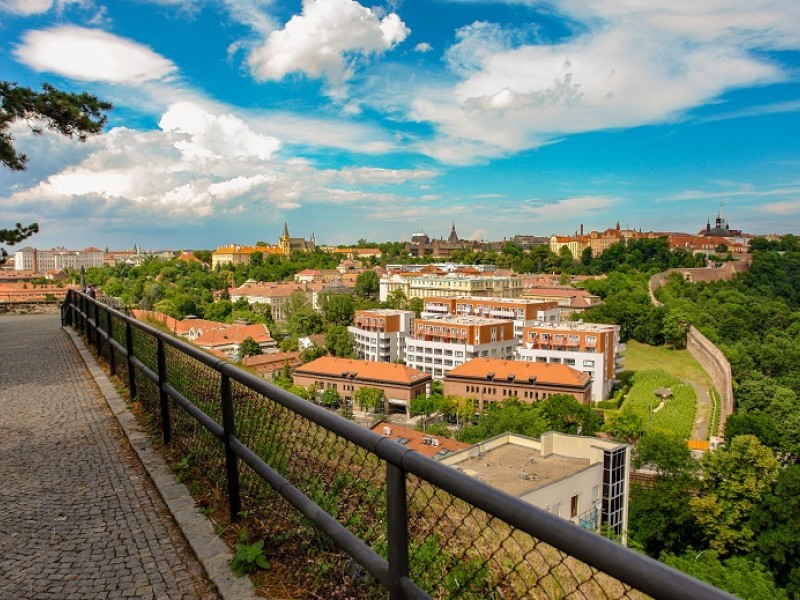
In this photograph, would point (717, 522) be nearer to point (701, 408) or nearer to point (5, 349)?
point (701, 408)

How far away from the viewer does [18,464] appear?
466 centimetres

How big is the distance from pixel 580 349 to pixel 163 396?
39.4m

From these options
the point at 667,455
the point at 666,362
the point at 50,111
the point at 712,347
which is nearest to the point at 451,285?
the point at 666,362

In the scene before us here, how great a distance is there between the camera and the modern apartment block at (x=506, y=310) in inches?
2100

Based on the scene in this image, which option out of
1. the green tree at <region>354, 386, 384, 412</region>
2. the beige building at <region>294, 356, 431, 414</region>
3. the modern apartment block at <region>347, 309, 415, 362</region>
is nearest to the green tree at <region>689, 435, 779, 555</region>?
the beige building at <region>294, 356, 431, 414</region>

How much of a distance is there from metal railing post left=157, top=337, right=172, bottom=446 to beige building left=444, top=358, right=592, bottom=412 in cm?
3250

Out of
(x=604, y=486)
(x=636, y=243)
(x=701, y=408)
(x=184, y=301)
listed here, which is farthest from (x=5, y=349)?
(x=636, y=243)

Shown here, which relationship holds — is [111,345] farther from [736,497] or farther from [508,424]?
[508,424]

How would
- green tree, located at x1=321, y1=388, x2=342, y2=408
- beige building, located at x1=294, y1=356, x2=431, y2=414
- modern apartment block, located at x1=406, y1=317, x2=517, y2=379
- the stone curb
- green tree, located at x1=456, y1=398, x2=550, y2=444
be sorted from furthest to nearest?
modern apartment block, located at x1=406, y1=317, x2=517, y2=379 < green tree, located at x1=321, y1=388, x2=342, y2=408 < beige building, located at x1=294, y1=356, x2=431, y2=414 < green tree, located at x1=456, y1=398, x2=550, y2=444 < the stone curb

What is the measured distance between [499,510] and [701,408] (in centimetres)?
4206

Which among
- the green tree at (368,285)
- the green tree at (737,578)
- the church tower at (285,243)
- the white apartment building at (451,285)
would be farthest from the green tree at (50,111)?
the church tower at (285,243)

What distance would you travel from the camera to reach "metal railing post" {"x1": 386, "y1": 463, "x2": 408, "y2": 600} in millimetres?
1889

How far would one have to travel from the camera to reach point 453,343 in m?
45.1

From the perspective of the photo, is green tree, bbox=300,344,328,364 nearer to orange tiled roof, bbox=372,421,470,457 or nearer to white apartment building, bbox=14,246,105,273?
orange tiled roof, bbox=372,421,470,457
